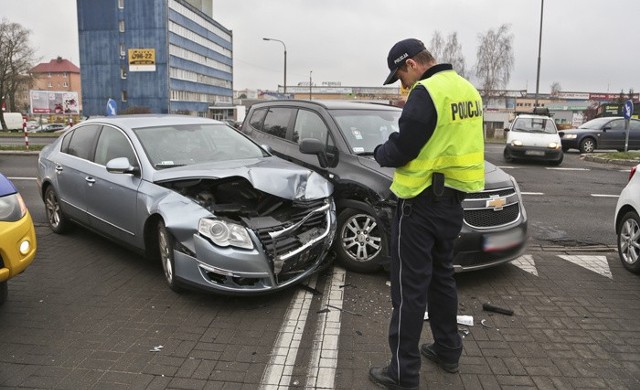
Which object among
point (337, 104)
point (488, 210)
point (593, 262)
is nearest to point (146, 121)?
point (337, 104)

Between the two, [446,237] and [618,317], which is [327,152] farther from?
[618,317]

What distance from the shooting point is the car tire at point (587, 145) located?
1999 centimetres

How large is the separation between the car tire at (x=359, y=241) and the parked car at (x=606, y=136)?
17895mm

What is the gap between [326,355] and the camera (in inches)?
135

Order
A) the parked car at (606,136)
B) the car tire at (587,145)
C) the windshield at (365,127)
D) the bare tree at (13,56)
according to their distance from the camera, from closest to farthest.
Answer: the windshield at (365,127)
the parked car at (606,136)
the car tire at (587,145)
the bare tree at (13,56)

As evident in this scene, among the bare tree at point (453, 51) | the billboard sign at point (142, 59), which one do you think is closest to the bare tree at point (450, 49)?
the bare tree at point (453, 51)

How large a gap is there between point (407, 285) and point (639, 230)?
3365 millimetres

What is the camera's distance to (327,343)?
360cm

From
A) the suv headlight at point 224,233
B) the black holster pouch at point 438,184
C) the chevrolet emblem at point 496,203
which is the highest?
the black holster pouch at point 438,184

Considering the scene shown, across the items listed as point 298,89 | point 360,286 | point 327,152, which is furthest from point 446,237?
point 298,89

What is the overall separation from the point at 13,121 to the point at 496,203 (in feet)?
197

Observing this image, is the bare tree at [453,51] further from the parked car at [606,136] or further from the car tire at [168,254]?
the car tire at [168,254]

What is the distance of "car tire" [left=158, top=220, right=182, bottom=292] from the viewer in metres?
4.26

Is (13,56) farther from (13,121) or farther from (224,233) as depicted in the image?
(224,233)
